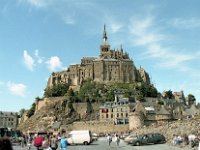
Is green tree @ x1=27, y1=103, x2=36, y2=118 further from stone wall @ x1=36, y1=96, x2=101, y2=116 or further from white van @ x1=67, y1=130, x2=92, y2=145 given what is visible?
white van @ x1=67, y1=130, x2=92, y2=145

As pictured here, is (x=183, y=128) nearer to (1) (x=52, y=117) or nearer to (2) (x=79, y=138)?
(2) (x=79, y=138)

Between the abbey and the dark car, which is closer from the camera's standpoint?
the dark car

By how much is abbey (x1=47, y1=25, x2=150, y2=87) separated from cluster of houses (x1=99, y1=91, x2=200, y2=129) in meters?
19.6

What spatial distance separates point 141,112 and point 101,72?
4913 centimetres

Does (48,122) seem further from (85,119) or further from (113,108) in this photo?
(113,108)

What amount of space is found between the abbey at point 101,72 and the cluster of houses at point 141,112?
19567 millimetres

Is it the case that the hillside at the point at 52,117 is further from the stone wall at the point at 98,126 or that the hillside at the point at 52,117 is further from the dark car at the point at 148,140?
the dark car at the point at 148,140

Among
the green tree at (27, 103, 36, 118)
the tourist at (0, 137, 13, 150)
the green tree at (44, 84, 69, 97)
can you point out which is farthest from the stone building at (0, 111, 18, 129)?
the tourist at (0, 137, 13, 150)

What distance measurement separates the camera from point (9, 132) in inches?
1613

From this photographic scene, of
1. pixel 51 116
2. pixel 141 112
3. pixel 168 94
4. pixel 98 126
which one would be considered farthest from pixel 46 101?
pixel 168 94

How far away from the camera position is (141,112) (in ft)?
298

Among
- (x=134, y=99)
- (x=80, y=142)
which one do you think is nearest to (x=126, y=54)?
(x=134, y=99)

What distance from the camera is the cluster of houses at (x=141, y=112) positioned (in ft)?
297

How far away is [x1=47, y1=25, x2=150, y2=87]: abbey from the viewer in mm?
138000
